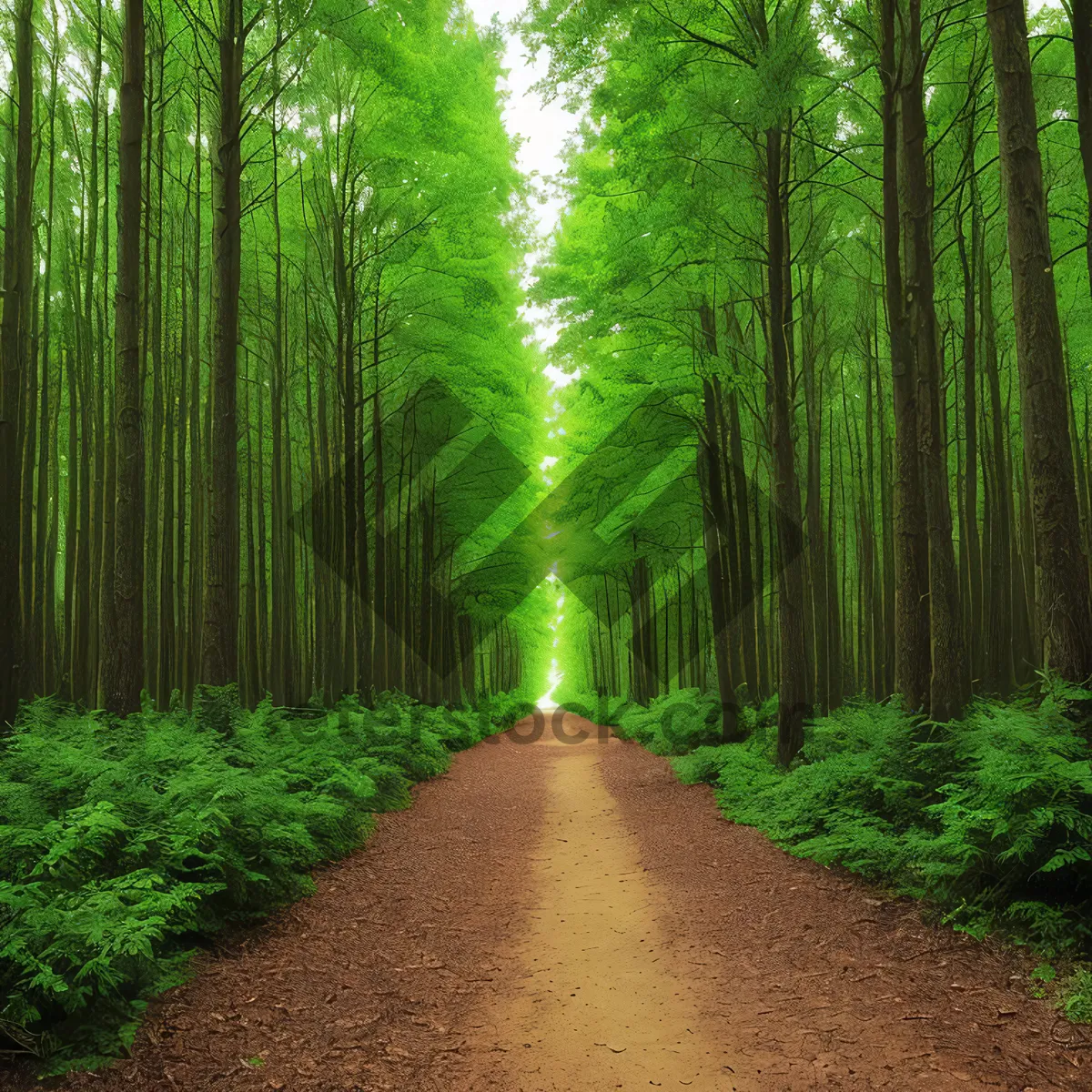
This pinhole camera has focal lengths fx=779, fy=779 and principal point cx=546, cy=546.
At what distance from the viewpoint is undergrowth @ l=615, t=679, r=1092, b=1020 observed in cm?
443

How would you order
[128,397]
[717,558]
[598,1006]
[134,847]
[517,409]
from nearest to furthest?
[598,1006]
[134,847]
[128,397]
[717,558]
[517,409]

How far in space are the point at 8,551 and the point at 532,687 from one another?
60760 mm

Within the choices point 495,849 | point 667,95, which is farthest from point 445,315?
point 495,849

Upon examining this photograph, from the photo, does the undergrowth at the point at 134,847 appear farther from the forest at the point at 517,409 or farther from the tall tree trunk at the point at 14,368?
the tall tree trunk at the point at 14,368

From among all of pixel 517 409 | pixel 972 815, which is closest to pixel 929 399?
pixel 972 815

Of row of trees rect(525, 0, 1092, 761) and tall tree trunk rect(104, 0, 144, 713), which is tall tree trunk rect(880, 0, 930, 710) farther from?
tall tree trunk rect(104, 0, 144, 713)

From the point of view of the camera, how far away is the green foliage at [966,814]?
176 inches

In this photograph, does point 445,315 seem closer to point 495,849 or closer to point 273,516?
point 273,516

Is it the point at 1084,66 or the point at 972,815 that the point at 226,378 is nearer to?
the point at 972,815

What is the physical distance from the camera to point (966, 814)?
525 centimetres

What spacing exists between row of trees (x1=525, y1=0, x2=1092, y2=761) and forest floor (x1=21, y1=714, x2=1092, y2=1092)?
105 inches

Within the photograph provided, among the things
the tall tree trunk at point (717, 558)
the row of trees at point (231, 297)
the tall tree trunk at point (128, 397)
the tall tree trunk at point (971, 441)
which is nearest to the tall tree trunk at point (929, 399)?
the tall tree trunk at point (971, 441)

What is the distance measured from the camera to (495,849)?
Answer: 857 cm

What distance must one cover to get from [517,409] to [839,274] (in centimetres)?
751
